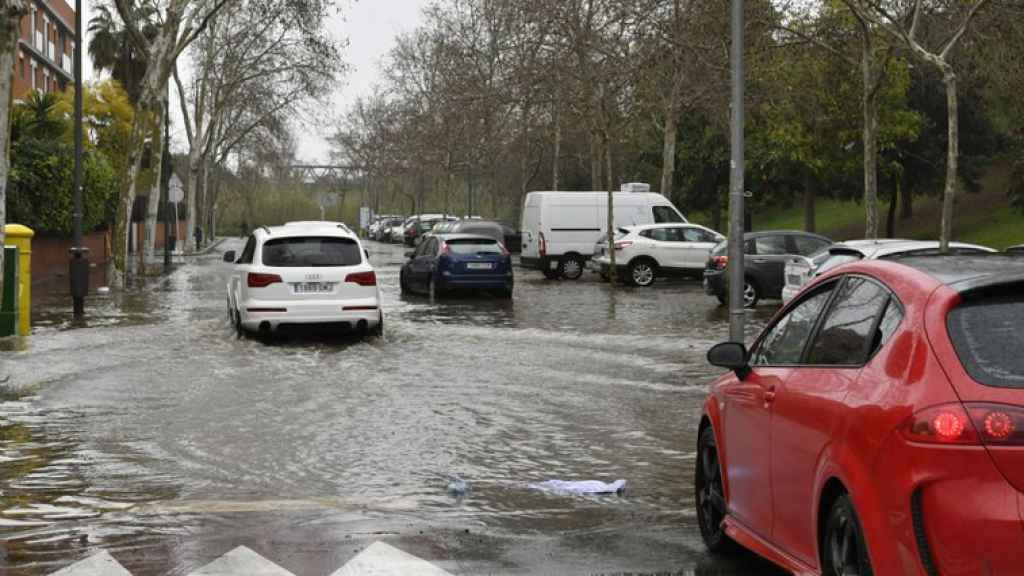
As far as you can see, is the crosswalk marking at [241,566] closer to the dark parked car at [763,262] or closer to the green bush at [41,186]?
the dark parked car at [763,262]

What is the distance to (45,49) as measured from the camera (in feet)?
231

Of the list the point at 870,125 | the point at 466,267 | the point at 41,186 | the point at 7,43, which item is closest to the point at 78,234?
the point at 466,267

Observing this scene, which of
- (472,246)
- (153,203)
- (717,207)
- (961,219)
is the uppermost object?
(717,207)

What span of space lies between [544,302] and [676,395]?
14.8 meters

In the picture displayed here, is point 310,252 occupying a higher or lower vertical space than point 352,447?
higher

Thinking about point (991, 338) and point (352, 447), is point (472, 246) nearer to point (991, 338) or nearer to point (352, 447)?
point (352, 447)

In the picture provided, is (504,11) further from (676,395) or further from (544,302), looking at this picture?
(676,395)

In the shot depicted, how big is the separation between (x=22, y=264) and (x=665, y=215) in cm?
2233

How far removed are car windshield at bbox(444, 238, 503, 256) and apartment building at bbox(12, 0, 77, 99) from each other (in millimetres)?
36842

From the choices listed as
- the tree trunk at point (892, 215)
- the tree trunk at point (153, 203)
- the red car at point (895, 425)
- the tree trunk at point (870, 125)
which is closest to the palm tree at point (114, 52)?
the tree trunk at point (153, 203)

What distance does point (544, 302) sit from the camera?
28969 millimetres

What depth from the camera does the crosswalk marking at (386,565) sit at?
670 cm

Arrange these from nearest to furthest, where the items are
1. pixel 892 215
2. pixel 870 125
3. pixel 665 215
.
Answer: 1. pixel 870 125
2. pixel 665 215
3. pixel 892 215

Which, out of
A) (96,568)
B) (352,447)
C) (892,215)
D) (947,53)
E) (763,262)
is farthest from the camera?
(892,215)
